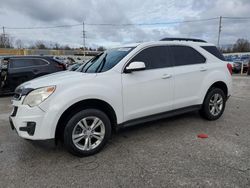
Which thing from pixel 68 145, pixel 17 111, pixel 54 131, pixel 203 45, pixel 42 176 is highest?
pixel 203 45

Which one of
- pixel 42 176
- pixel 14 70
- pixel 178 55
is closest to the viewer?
pixel 42 176

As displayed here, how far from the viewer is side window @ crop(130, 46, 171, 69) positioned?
3.79 meters

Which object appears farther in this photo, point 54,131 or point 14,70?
point 14,70

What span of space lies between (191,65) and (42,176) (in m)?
3.37

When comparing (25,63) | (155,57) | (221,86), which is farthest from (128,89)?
(25,63)

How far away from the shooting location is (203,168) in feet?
9.23

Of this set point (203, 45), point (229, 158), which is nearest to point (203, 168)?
point (229, 158)

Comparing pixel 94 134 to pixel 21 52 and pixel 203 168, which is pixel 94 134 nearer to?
pixel 203 168

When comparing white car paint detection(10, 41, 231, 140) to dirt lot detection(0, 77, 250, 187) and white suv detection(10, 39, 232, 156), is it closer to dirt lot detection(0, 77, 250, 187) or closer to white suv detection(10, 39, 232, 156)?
white suv detection(10, 39, 232, 156)

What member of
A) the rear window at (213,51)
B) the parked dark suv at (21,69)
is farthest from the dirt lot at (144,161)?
the parked dark suv at (21,69)

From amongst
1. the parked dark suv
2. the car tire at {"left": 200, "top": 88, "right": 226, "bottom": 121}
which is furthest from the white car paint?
the parked dark suv

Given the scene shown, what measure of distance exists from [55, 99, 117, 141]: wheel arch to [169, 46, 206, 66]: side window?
1.69 m

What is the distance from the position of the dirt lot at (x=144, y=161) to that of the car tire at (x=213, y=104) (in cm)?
42

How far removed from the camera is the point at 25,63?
8.23 metres
